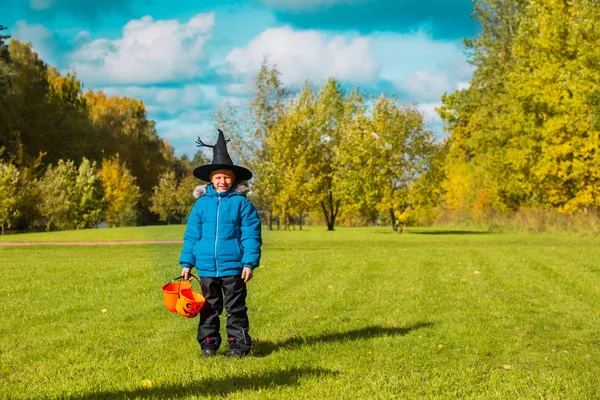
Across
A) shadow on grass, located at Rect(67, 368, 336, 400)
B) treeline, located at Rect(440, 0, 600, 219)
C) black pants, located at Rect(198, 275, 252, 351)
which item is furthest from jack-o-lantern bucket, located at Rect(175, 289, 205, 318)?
treeline, located at Rect(440, 0, 600, 219)

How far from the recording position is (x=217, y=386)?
19.3ft

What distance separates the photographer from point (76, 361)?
704 centimetres

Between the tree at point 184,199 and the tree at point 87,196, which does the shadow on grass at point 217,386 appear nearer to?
the tree at point 87,196

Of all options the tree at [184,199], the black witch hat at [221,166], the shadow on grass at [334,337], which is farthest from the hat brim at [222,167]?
the tree at [184,199]

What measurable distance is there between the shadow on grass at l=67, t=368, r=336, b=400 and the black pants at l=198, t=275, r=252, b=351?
2.86 ft

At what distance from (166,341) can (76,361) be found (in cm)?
132

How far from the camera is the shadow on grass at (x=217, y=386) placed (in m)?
5.59

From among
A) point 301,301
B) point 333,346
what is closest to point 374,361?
point 333,346

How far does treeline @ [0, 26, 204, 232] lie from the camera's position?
170 feet

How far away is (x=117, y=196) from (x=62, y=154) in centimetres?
675

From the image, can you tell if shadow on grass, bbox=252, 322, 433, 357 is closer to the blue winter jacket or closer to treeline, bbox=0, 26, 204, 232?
the blue winter jacket

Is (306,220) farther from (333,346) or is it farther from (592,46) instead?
(333,346)

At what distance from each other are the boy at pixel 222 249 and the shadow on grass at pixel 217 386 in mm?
982

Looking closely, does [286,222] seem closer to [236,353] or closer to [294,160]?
[294,160]
